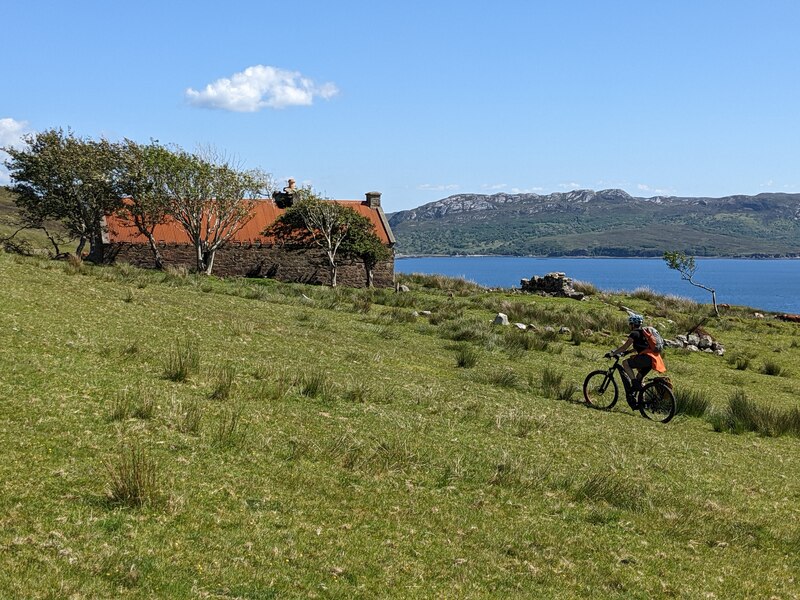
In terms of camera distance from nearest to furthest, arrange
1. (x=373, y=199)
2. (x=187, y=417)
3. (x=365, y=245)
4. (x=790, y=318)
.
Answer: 1. (x=187, y=417)
2. (x=790, y=318)
3. (x=365, y=245)
4. (x=373, y=199)

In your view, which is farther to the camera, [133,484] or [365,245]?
[365,245]

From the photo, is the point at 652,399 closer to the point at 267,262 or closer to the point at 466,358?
the point at 466,358

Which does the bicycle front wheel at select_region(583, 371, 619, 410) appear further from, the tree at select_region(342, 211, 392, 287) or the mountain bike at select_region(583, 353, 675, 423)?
the tree at select_region(342, 211, 392, 287)

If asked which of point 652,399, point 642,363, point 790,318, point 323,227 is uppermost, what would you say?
point 323,227

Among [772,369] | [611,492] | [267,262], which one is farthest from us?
[267,262]

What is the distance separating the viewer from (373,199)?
61625 mm

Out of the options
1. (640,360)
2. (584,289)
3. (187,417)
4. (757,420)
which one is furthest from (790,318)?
(187,417)

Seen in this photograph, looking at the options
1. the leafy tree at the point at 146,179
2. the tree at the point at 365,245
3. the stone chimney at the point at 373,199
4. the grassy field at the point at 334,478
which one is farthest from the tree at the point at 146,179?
the grassy field at the point at 334,478

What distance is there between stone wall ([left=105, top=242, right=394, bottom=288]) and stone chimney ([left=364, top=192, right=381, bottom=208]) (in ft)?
25.3

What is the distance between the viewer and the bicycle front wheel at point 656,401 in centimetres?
1599

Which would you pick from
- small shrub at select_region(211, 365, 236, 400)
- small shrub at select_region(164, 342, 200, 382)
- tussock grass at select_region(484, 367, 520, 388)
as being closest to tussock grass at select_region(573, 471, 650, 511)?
small shrub at select_region(211, 365, 236, 400)

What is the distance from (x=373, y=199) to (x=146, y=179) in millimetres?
19704

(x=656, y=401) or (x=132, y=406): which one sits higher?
(x=132, y=406)

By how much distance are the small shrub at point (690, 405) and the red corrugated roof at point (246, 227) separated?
4003 cm
